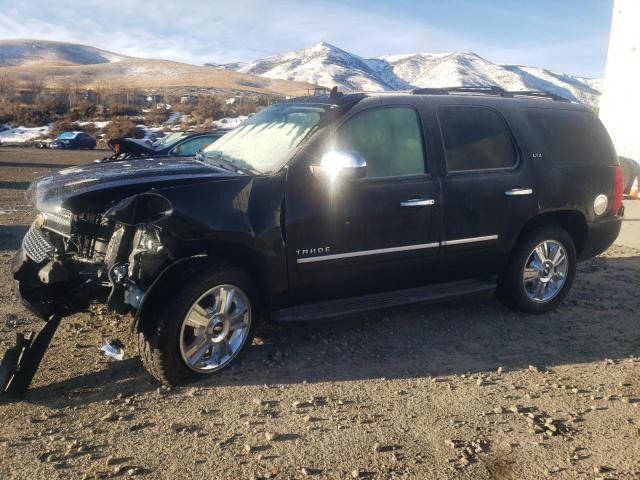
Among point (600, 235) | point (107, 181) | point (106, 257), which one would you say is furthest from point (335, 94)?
point (600, 235)

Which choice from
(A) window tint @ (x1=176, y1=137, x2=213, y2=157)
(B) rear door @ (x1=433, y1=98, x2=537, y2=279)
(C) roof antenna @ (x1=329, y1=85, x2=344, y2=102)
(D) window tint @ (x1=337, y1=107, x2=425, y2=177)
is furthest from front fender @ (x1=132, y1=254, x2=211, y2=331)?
(A) window tint @ (x1=176, y1=137, x2=213, y2=157)

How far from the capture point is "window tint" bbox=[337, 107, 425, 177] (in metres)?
4.09

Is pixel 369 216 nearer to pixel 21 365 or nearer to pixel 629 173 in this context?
pixel 21 365

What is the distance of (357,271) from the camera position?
4062 millimetres

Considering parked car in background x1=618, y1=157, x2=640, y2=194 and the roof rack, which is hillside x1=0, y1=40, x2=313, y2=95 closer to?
parked car in background x1=618, y1=157, x2=640, y2=194

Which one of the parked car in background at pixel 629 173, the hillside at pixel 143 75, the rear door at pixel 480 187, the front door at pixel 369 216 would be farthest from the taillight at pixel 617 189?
the hillside at pixel 143 75

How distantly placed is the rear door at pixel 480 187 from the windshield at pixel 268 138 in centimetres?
113

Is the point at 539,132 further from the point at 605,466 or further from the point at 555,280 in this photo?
the point at 605,466

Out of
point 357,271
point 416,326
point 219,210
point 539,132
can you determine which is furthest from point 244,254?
point 539,132

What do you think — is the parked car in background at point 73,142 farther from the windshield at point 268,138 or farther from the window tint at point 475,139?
the window tint at point 475,139

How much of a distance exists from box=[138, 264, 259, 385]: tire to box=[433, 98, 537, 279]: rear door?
70.1 inches

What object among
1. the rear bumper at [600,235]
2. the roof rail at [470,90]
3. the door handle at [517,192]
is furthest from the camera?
the rear bumper at [600,235]

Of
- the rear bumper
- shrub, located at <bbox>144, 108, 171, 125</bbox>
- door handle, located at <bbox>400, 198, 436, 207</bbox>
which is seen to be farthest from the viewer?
shrub, located at <bbox>144, 108, 171, 125</bbox>

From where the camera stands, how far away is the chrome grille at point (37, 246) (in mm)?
3828
